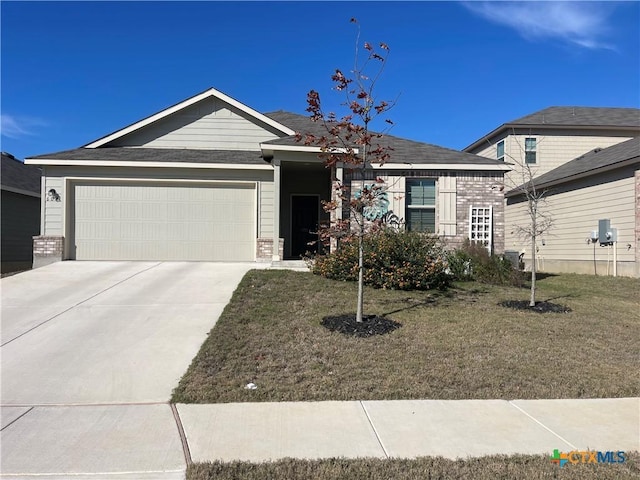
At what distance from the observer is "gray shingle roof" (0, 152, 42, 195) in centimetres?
1673

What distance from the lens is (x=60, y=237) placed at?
12.7m

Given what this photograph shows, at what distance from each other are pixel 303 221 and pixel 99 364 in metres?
10.3

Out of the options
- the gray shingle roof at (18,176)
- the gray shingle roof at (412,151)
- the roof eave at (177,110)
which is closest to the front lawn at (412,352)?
the gray shingle roof at (412,151)

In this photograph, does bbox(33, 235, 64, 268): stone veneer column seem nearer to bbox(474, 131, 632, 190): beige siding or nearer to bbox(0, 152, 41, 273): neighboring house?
bbox(0, 152, 41, 273): neighboring house

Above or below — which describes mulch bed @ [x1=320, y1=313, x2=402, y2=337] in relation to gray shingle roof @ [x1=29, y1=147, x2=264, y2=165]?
below

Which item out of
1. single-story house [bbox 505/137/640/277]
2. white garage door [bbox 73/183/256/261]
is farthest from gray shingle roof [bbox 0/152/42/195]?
single-story house [bbox 505/137/640/277]

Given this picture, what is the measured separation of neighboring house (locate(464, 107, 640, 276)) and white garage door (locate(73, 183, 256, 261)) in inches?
301

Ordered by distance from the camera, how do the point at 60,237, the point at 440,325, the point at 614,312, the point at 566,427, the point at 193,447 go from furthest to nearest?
the point at 60,237 → the point at 614,312 → the point at 440,325 → the point at 566,427 → the point at 193,447

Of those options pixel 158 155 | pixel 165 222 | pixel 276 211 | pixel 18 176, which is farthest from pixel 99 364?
pixel 18 176

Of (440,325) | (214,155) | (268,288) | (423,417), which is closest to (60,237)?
(214,155)

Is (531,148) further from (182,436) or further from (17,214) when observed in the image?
(182,436)

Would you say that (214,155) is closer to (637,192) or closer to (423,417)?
(423,417)

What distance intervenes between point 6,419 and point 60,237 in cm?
945

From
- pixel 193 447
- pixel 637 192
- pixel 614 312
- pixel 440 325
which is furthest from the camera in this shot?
pixel 637 192
